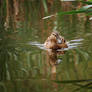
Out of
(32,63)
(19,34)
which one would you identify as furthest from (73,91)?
(19,34)

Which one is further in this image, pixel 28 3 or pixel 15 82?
pixel 28 3

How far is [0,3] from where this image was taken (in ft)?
32.4

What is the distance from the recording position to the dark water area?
283 centimetres

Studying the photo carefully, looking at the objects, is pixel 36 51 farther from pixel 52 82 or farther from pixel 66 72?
pixel 52 82

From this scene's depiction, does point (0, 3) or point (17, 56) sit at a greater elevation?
point (0, 3)

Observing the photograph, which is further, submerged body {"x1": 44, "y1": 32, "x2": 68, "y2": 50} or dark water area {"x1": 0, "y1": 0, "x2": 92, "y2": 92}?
submerged body {"x1": 44, "y1": 32, "x2": 68, "y2": 50}

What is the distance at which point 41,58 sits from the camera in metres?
4.00

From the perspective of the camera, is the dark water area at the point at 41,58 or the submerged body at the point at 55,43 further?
the submerged body at the point at 55,43

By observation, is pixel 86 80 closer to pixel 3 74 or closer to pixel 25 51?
pixel 3 74

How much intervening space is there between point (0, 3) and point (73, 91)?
7.64 meters

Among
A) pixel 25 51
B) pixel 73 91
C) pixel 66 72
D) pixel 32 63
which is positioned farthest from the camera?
pixel 25 51

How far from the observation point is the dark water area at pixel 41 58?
2.83m

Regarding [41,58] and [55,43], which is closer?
[41,58]

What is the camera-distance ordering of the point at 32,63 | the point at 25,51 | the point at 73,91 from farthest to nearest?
the point at 25,51, the point at 32,63, the point at 73,91
